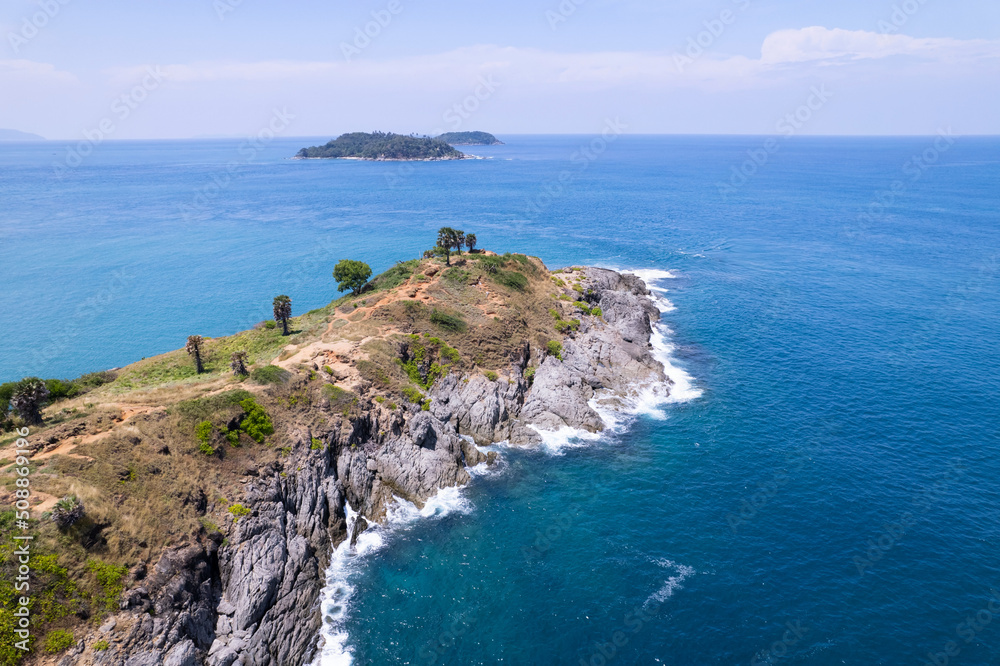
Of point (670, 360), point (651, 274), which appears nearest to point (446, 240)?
point (670, 360)

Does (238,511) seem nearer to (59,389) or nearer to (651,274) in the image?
(59,389)

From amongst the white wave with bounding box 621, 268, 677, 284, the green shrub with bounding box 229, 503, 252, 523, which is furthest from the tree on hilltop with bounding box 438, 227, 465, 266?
the green shrub with bounding box 229, 503, 252, 523

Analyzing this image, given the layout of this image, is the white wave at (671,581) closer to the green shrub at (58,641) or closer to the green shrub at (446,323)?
the green shrub at (446,323)

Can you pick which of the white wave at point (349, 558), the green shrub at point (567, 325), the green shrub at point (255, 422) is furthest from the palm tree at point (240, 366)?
the green shrub at point (567, 325)

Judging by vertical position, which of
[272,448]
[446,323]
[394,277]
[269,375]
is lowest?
[272,448]

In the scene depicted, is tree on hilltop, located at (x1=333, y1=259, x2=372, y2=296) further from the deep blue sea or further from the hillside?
the deep blue sea

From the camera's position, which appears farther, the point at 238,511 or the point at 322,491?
the point at 322,491
